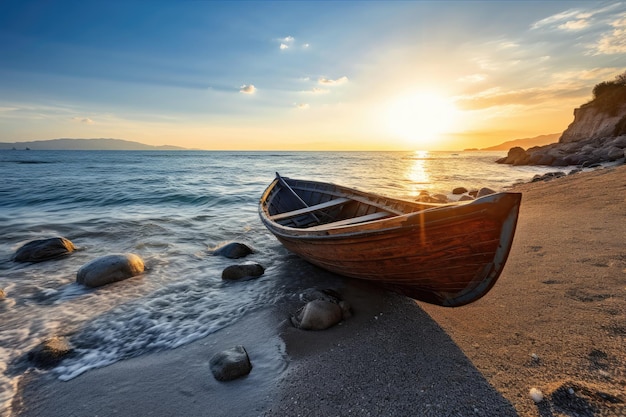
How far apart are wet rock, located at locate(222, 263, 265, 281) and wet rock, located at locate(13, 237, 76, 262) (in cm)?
496

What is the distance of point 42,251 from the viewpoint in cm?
761

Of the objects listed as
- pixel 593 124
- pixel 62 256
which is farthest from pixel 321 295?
pixel 593 124

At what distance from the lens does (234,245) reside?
26.8ft

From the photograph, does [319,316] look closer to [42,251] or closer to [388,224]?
[388,224]

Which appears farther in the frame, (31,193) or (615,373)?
(31,193)

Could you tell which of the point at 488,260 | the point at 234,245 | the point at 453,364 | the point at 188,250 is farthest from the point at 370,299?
the point at 188,250

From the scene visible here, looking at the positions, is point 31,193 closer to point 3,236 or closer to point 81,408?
point 3,236

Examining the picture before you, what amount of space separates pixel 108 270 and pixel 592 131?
2145 inches

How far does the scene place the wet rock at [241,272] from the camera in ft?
20.9

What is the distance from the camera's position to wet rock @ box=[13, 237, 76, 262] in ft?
24.7

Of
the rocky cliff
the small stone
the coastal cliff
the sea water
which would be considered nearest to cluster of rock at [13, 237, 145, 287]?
the sea water

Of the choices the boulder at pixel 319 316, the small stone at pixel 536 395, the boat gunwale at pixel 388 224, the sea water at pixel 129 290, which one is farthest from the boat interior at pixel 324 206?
the small stone at pixel 536 395

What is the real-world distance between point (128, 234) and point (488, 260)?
1103 centimetres

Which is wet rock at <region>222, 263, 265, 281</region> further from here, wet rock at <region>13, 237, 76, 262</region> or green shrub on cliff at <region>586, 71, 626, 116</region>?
green shrub on cliff at <region>586, 71, 626, 116</region>
